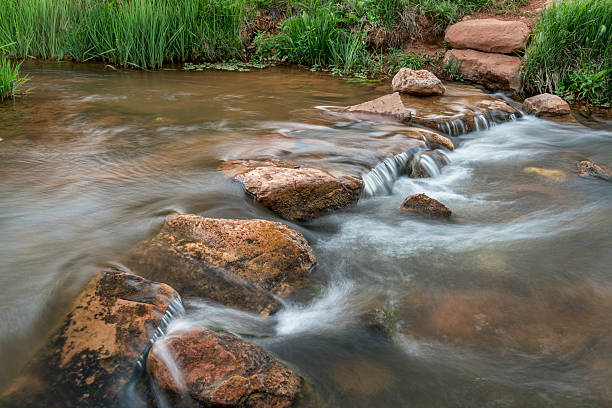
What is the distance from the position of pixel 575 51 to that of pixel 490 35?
1.38 meters

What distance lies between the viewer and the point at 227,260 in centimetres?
259

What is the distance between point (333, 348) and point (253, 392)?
55 cm

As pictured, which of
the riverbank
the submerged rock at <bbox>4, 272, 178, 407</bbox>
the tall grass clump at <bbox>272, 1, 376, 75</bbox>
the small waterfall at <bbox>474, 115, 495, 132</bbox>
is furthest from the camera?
the tall grass clump at <bbox>272, 1, 376, 75</bbox>

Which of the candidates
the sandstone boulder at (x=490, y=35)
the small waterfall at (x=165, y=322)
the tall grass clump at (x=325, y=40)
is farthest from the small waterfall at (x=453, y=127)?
the small waterfall at (x=165, y=322)

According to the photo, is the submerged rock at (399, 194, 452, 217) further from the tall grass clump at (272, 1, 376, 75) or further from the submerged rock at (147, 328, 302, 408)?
the tall grass clump at (272, 1, 376, 75)

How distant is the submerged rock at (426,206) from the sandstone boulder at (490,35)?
5.39 m

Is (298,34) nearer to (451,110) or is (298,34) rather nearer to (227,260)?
(451,110)

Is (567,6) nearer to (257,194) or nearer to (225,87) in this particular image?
(225,87)

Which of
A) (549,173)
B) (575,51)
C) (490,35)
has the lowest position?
(549,173)

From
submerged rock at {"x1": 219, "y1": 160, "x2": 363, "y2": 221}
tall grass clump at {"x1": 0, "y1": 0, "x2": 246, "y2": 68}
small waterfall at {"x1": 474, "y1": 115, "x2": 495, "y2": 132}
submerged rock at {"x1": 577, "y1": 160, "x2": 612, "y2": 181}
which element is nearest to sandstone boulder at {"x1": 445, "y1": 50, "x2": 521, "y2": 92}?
small waterfall at {"x1": 474, "y1": 115, "x2": 495, "y2": 132}

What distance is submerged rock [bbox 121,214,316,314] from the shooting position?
2.44 metres

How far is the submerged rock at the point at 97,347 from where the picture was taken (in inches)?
67.9

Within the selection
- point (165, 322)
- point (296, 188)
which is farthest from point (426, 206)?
point (165, 322)

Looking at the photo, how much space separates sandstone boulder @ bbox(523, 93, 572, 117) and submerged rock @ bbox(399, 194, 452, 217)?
4.00 meters
